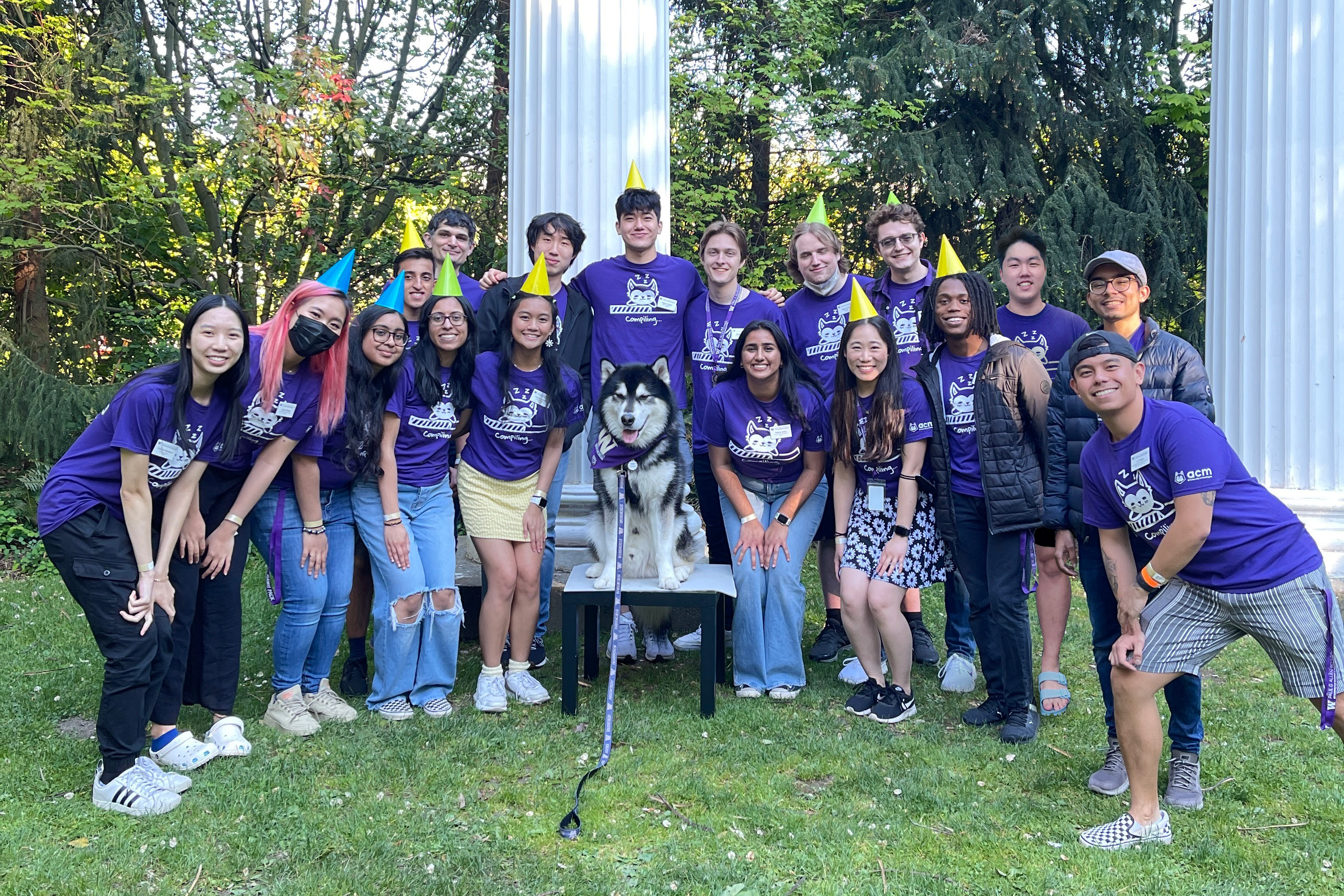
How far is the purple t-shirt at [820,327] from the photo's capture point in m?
5.00

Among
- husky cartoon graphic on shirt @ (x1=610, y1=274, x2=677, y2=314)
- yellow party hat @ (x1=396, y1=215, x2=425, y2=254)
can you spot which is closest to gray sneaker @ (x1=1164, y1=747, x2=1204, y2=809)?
husky cartoon graphic on shirt @ (x1=610, y1=274, x2=677, y2=314)

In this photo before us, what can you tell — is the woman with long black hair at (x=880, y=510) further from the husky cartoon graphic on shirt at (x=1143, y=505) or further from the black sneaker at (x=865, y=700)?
the husky cartoon graphic on shirt at (x=1143, y=505)

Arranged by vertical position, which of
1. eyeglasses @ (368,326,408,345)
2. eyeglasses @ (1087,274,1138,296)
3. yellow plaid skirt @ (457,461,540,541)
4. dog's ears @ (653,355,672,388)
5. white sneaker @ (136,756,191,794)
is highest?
eyeglasses @ (1087,274,1138,296)

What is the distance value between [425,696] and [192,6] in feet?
31.2

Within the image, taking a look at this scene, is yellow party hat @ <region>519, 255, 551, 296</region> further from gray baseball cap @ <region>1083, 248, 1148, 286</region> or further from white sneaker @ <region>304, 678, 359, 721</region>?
gray baseball cap @ <region>1083, 248, 1148, 286</region>

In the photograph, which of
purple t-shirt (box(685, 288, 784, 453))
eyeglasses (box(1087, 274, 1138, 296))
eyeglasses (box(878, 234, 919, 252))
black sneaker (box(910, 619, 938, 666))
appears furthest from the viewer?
black sneaker (box(910, 619, 938, 666))

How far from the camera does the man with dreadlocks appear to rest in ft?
12.9

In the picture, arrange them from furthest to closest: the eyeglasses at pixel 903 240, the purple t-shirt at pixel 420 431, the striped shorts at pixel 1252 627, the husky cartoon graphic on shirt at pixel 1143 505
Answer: the eyeglasses at pixel 903 240 → the purple t-shirt at pixel 420 431 → the husky cartoon graphic on shirt at pixel 1143 505 → the striped shorts at pixel 1252 627

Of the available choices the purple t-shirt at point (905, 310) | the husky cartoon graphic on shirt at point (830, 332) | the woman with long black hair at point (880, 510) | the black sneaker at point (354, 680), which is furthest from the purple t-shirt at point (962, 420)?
the black sneaker at point (354, 680)

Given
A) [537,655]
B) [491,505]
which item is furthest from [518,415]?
[537,655]

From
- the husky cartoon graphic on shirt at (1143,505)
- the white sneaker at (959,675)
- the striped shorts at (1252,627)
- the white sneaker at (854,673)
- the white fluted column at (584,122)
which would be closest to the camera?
the striped shorts at (1252,627)

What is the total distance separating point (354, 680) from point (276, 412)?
1577 mm

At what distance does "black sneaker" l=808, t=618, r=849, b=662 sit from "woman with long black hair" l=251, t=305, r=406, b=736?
253cm

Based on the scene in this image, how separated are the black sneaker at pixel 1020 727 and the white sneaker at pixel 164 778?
3.29 meters
